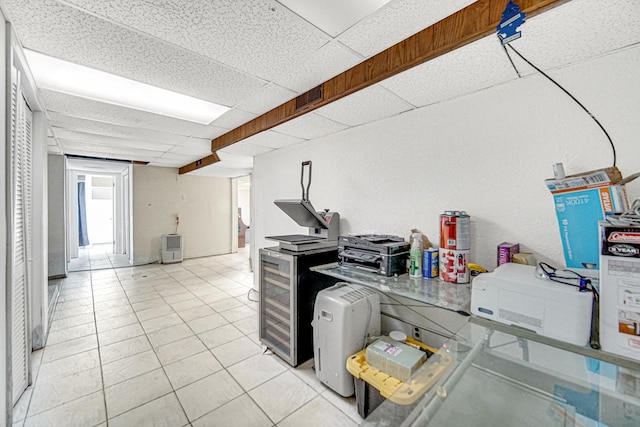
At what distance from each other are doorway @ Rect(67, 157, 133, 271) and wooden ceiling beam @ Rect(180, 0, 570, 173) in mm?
5995

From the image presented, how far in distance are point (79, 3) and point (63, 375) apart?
2795 millimetres

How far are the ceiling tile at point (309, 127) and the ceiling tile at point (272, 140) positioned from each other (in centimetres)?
13

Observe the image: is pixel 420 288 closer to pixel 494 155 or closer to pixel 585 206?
pixel 585 206

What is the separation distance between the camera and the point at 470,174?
1.92 meters

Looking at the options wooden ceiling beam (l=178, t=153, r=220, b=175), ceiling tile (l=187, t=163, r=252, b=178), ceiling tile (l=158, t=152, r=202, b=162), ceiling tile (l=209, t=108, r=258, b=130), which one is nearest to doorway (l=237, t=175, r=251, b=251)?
ceiling tile (l=187, t=163, r=252, b=178)

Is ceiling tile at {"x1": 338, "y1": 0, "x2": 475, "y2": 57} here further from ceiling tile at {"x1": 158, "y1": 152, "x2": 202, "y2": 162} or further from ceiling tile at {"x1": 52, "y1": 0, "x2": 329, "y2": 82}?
ceiling tile at {"x1": 158, "y1": 152, "x2": 202, "y2": 162}

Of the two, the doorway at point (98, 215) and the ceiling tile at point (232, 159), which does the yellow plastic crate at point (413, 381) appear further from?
the doorway at point (98, 215)

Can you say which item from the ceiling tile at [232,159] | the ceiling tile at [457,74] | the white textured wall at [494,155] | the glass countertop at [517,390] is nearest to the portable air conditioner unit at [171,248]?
the ceiling tile at [232,159]

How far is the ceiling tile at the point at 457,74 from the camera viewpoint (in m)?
1.43

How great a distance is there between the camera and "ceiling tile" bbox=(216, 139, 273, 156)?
3508 millimetres

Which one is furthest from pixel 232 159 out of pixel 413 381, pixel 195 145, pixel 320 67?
pixel 413 381

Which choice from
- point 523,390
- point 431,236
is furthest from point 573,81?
point 523,390

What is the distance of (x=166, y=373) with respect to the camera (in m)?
2.28

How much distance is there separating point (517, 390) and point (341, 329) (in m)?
1.04
